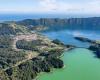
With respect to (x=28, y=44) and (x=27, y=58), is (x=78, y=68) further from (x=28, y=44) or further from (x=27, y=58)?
(x=28, y=44)

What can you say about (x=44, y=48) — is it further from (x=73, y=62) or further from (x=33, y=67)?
(x=33, y=67)

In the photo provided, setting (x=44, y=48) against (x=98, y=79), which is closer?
(x=98, y=79)

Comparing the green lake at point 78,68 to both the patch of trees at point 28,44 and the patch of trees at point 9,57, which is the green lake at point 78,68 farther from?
the patch of trees at point 28,44

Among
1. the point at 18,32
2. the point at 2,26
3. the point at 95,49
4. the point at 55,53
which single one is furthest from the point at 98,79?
the point at 2,26

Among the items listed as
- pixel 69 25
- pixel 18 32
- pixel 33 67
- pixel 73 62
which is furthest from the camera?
pixel 69 25

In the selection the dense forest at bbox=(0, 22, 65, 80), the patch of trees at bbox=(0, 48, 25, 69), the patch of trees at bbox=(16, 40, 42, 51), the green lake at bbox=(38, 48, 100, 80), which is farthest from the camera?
the patch of trees at bbox=(16, 40, 42, 51)

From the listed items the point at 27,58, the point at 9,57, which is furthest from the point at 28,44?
the point at 9,57

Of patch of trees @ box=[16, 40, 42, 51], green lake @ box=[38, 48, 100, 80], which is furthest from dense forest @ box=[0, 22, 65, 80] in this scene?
green lake @ box=[38, 48, 100, 80]

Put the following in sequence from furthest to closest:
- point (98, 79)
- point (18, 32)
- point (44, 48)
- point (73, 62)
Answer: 1. point (18, 32)
2. point (44, 48)
3. point (73, 62)
4. point (98, 79)

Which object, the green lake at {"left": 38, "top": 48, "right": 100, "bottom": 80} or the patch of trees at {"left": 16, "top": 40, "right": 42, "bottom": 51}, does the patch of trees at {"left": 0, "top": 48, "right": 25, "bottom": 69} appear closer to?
the patch of trees at {"left": 16, "top": 40, "right": 42, "bottom": 51}
